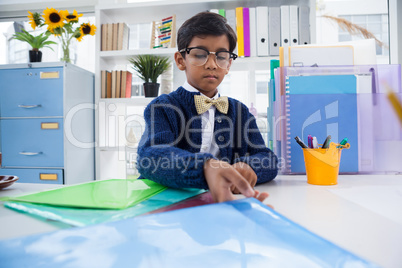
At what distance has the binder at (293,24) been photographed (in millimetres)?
1951

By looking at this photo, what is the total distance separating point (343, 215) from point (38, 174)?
6.86ft

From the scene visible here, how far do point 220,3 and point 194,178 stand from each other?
188cm

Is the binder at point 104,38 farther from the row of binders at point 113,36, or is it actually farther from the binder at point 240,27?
the binder at point 240,27

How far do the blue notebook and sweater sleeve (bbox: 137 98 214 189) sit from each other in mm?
345

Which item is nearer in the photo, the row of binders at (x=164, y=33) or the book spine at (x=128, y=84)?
the row of binders at (x=164, y=33)

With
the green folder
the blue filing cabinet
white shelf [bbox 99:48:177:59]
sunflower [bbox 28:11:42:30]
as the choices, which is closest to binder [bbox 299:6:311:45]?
white shelf [bbox 99:48:177:59]

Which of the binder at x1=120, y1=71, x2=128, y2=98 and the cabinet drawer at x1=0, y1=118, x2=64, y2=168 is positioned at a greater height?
the binder at x1=120, y1=71, x2=128, y2=98

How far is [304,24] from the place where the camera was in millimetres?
1954

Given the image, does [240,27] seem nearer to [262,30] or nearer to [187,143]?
[262,30]

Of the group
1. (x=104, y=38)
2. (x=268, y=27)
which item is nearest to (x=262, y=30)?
(x=268, y=27)

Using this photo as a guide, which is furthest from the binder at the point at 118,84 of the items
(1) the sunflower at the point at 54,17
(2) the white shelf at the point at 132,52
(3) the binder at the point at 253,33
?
(3) the binder at the point at 253,33

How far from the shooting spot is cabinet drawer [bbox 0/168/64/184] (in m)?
2.00

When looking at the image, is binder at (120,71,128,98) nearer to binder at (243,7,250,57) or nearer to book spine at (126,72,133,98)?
book spine at (126,72,133,98)

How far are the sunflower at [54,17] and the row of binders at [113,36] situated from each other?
28 cm
